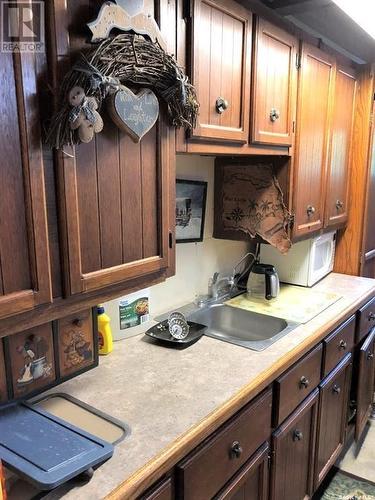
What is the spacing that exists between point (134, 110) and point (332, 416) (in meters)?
1.73

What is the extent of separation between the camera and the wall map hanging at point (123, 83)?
89 centimetres

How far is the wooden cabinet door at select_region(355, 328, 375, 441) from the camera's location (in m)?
2.23

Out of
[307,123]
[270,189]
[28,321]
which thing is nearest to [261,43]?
[307,123]

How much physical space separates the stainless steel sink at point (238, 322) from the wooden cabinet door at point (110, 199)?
2.50 feet

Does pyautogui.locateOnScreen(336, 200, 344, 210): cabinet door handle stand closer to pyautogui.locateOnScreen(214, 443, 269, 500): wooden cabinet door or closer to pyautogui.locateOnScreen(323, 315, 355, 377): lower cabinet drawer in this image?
pyautogui.locateOnScreen(323, 315, 355, 377): lower cabinet drawer

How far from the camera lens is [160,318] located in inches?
71.9

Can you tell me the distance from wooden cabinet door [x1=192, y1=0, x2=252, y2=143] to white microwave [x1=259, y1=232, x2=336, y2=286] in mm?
926

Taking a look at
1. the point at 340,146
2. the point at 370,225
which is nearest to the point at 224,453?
the point at 340,146

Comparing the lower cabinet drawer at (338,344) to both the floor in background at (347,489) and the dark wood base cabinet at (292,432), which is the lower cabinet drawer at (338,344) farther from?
the floor in background at (347,489)

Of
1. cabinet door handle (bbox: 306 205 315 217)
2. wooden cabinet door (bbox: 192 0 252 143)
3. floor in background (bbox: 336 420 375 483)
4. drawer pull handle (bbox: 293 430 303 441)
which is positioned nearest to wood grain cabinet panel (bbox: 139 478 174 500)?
drawer pull handle (bbox: 293 430 303 441)

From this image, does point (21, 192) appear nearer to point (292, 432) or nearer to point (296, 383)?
point (296, 383)

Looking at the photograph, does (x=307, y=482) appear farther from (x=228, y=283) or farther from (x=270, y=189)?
(x=270, y=189)

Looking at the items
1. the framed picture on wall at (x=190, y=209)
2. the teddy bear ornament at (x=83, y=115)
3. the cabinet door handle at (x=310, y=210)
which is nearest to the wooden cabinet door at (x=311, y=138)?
the cabinet door handle at (x=310, y=210)

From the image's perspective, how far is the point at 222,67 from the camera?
1.42m
